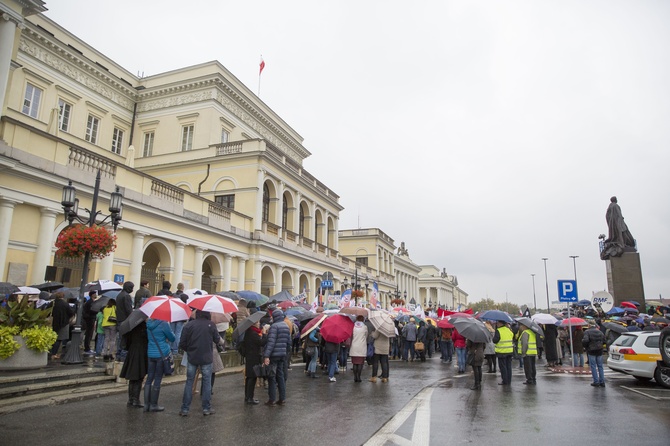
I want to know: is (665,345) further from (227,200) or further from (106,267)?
(227,200)

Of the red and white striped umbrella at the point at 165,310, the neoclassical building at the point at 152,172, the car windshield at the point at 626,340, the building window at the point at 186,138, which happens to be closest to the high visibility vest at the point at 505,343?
the car windshield at the point at 626,340

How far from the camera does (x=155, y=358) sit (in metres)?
8.26

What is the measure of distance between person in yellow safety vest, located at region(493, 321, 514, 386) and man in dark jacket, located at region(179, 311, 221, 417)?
7675mm

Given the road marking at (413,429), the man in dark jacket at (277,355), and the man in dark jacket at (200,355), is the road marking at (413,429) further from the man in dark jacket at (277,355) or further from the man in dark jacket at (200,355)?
A: the man in dark jacket at (200,355)

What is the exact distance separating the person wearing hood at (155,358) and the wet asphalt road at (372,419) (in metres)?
0.24

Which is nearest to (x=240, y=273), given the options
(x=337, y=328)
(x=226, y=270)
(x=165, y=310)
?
(x=226, y=270)

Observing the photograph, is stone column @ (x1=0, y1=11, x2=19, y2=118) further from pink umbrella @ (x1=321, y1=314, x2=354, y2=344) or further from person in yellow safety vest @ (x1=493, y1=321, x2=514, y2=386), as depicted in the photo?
person in yellow safety vest @ (x1=493, y1=321, x2=514, y2=386)

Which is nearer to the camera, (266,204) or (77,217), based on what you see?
(77,217)

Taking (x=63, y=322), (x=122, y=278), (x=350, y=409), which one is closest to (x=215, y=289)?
(x=122, y=278)

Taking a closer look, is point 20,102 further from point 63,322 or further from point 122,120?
point 63,322

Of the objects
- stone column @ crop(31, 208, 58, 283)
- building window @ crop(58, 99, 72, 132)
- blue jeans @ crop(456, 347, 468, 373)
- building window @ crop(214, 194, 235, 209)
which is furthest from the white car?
building window @ crop(58, 99, 72, 132)

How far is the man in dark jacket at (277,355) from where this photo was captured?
8977mm

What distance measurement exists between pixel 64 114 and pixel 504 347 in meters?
29.0

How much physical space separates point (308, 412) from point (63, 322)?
788 centimetres
